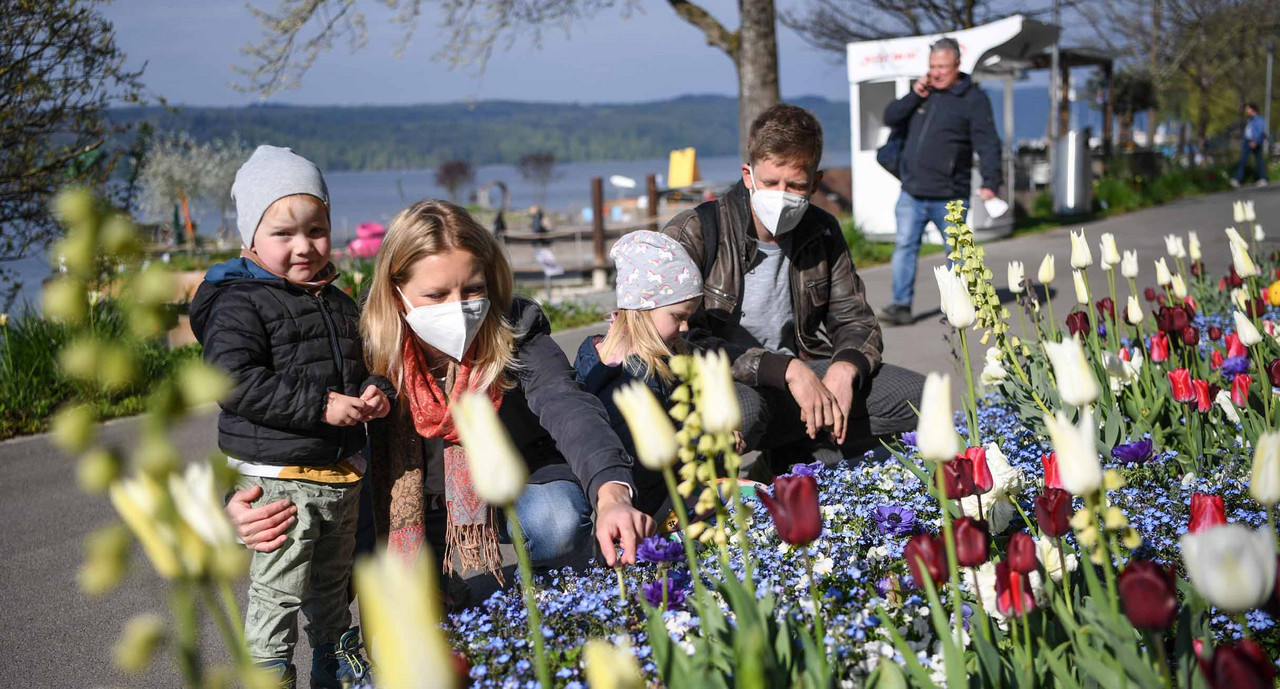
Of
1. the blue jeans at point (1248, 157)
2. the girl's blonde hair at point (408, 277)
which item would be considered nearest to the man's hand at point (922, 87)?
the girl's blonde hair at point (408, 277)

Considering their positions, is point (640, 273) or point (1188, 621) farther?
point (640, 273)

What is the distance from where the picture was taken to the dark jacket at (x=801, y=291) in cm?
384

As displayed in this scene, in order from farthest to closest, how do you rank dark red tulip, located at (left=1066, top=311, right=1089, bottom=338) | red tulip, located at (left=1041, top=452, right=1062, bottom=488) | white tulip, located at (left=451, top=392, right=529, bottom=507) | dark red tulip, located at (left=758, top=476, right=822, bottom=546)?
dark red tulip, located at (left=1066, top=311, right=1089, bottom=338)
red tulip, located at (left=1041, top=452, right=1062, bottom=488)
dark red tulip, located at (left=758, top=476, right=822, bottom=546)
white tulip, located at (left=451, top=392, right=529, bottom=507)

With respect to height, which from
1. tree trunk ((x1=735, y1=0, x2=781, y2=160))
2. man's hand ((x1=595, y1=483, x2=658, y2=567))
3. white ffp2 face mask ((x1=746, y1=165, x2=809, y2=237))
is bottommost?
man's hand ((x1=595, y1=483, x2=658, y2=567))

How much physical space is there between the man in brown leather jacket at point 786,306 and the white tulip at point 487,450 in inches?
99.2

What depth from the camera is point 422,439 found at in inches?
117

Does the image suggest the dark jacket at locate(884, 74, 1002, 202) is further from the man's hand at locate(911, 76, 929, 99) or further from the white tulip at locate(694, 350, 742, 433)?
the white tulip at locate(694, 350, 742, 433)

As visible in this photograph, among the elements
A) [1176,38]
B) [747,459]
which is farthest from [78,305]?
[1176,38]

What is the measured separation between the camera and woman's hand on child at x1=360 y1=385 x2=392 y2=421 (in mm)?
2592

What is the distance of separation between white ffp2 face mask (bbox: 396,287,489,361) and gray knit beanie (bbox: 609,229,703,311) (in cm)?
56

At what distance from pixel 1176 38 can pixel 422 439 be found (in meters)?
32.9

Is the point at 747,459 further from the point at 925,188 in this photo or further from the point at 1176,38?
the point at 1176,38

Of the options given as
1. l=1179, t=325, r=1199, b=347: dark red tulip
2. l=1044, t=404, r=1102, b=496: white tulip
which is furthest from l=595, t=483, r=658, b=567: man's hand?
l=1179, t=325, r=1199, b=347: dark red tulip

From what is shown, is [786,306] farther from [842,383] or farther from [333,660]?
[333,660]
